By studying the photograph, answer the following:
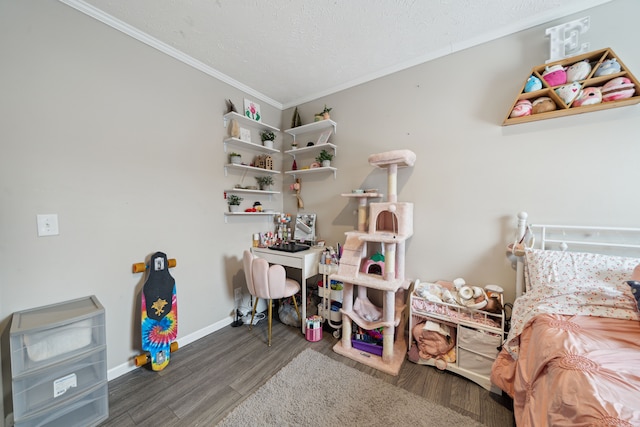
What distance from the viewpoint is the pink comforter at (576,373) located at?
735mm

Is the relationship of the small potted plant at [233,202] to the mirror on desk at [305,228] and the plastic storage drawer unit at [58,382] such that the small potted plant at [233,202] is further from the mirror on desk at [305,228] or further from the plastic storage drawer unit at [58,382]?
the plastic storage drawer unit at [58,382]

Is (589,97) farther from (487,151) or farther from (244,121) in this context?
(244,121)

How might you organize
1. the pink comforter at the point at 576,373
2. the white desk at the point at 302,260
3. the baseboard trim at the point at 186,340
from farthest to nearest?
the white desk at the point at 302,260 < the baseboard trim at the point at 186,340 < the pink comforter at the point at 576,373

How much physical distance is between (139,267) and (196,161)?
1025mm

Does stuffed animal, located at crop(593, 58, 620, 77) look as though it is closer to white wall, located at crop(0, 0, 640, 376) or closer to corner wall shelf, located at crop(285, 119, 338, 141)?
white wall, located at crop(0, 0, 640, 376)

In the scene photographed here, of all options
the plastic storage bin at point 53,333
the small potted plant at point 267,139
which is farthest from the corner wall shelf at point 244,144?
the plastic storage bin at point 53,333

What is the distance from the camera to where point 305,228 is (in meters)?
2.75

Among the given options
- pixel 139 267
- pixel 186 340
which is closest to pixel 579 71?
pixel 139 267

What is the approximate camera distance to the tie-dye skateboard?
5.65 ft

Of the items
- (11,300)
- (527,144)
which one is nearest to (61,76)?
(11,300)

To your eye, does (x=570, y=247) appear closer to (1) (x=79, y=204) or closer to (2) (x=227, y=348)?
(2) (x=227, y=348)

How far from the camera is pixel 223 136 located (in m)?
2.34

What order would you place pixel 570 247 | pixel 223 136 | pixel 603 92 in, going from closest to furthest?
pixel 603 92 < pixel 570 247 < pixel 223 136

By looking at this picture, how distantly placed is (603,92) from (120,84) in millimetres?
3303
